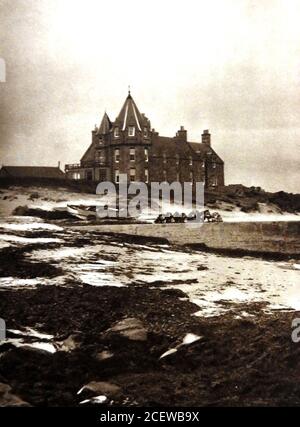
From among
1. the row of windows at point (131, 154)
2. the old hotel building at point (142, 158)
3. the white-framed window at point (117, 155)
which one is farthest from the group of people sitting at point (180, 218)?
the white-framed window at point (117, 155)

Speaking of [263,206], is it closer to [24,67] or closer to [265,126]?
[265,126]

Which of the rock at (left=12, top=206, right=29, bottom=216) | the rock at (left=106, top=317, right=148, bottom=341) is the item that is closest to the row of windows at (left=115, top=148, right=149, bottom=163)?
the rock at (left=12, top=206, right=29, bottom=216)

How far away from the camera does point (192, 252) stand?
4.83 meters

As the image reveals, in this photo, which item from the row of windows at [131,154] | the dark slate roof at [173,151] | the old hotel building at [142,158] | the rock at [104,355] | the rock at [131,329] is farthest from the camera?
the dark slate roof at [173,151]

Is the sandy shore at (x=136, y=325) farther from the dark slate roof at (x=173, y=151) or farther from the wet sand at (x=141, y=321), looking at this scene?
the dark slate roof at (x=173, y=151)

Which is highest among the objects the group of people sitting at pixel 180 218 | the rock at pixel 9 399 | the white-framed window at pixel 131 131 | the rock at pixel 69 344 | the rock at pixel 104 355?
the white-framed window at pixel 131 131

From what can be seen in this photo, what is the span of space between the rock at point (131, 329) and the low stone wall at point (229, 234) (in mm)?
1425

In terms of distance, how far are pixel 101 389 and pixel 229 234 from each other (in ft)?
8.92

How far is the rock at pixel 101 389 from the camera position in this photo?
326 centimetres

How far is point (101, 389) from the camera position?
3.27m

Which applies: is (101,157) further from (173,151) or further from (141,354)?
(141,354)

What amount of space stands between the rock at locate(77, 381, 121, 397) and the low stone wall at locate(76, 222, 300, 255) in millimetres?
1991
